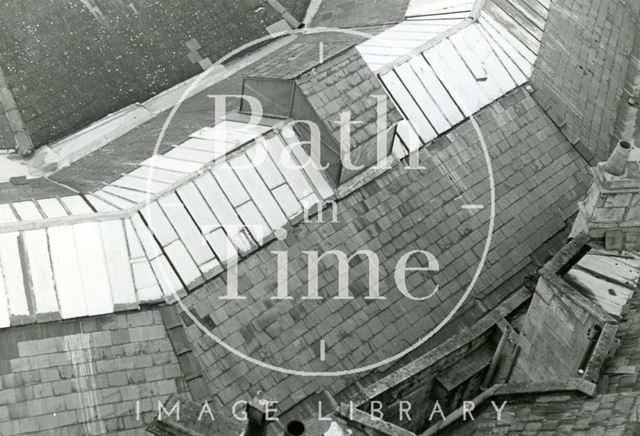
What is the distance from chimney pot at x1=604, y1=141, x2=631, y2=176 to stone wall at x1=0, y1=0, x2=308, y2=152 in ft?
70.5

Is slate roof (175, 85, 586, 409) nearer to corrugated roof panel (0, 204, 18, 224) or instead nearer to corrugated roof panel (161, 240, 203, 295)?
corrugated roof panel (161, 240, 203, 295)

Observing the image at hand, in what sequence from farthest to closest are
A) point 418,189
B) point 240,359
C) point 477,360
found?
point 418,189 → point 477,360 → point 240,359

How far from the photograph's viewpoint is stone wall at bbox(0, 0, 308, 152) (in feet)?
129

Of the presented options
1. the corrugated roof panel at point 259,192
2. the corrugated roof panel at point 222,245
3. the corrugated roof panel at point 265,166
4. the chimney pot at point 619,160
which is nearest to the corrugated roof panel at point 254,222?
the corrugated roof panel at point 259,192

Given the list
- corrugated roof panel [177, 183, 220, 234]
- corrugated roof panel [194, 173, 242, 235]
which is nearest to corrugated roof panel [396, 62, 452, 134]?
corrugated roof panel [194, 173, 242, 235]

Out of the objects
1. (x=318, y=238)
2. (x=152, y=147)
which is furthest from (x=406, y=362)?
(x=152, y=147)

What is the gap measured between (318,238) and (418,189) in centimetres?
412

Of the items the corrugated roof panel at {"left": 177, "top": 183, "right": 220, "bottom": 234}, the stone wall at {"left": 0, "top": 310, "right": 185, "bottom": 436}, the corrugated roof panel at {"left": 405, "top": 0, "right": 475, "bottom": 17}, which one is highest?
the corrugated roof panel at {"left": 405, "top": 0, "right": 475, "bottom": 17}

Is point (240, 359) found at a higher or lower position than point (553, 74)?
lower

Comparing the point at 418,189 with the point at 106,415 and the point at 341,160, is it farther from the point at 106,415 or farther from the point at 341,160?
the point at 106,415

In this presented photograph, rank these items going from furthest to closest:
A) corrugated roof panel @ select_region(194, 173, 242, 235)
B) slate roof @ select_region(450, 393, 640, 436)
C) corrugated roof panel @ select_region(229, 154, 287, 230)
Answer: corrugated roof panel @ select_region(229, 154, 287, 230), corrugated roof panel @ select_region(194, 173, 242, 235), slate roof @ select_region(450, 393, 640, 436)

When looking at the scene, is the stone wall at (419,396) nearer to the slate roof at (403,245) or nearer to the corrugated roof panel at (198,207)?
the slate roof at (403,245)

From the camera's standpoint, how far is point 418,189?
1266 inches

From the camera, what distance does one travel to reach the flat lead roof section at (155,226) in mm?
27050
